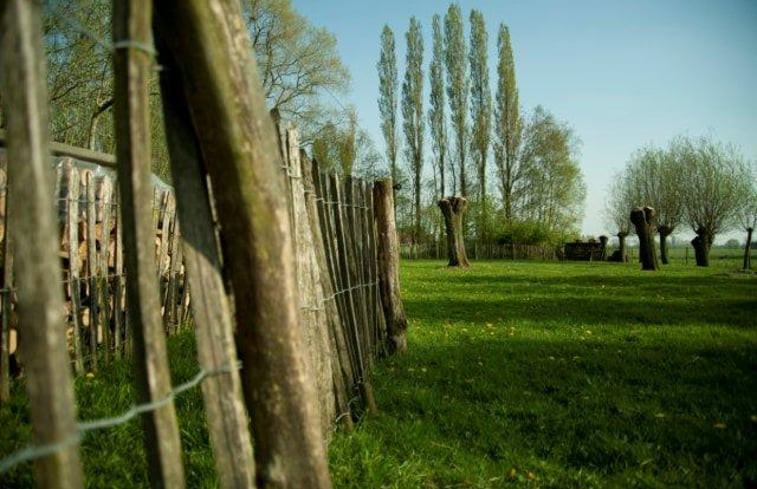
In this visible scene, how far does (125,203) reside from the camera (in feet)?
4.79

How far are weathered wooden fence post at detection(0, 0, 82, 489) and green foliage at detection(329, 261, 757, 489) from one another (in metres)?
2.03

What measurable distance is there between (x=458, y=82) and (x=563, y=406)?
48.2 meters

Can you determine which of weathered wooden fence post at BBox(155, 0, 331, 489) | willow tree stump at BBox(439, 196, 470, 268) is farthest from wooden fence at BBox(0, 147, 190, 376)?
Result: willow tree stump at BBox(439, 196, 470, 268)

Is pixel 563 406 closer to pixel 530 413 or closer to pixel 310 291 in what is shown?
pixel 530 413

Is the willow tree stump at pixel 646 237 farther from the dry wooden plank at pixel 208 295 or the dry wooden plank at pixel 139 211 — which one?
the dry wooden plank at pixel 139 211

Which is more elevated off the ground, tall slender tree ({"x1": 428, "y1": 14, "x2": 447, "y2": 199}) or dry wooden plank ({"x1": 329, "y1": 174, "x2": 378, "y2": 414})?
tall slender tree ({"x1": 428, "y1": 14, "x2": 447, "y2": 199})

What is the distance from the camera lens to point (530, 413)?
13.7 ft

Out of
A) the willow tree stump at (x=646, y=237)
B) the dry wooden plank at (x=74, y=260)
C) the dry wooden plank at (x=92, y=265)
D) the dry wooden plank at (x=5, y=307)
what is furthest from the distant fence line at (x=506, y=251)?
the dry wooden plank at (x=5, y=307)

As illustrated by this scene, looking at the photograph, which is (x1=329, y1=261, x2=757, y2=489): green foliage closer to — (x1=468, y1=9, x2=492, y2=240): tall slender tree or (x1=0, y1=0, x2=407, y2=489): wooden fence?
(x1=0, y1=0, x2=407, y2=489): wooden fence

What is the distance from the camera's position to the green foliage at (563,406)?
123 inches

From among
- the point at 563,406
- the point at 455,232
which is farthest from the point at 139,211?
the point at 455,232

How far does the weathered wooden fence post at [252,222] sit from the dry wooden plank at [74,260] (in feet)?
11.4

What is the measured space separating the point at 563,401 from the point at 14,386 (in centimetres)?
448

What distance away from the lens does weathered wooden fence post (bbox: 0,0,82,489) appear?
103 centimetres
